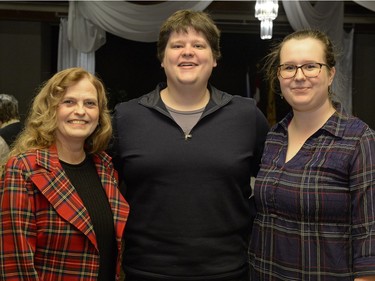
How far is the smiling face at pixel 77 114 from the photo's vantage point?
5.71ft

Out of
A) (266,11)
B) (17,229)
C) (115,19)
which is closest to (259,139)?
(17,229)

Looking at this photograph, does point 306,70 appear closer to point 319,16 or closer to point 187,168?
point 187,168

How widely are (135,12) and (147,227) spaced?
3.67 metres

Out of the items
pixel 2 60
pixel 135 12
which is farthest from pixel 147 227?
pixel 2 60

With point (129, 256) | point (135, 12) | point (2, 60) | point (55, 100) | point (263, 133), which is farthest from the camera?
point (2, 60)

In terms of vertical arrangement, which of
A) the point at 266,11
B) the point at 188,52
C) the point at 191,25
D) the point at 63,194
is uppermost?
the point at 266,11

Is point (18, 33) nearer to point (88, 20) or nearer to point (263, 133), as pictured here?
point (88, 20)

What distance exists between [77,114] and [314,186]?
2.78 ft

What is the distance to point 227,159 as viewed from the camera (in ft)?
5.93

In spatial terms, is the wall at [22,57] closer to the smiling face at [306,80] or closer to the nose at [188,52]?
the nose at [188,52]

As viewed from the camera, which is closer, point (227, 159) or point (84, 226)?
point (84, 226)

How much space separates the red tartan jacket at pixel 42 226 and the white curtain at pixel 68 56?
423 centimetres

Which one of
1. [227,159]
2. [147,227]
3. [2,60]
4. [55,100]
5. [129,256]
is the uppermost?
[2,60]

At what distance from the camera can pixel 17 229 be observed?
1.56 m
